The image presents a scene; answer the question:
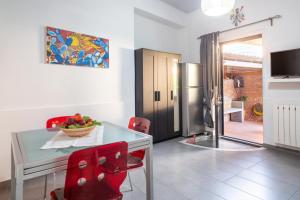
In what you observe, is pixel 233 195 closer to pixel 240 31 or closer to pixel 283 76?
pixel 283 76

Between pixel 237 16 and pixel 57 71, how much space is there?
11.7 feet

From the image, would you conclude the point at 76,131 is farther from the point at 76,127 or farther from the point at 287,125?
the point at 287,125

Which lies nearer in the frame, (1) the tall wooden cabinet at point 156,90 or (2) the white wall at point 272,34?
(2) the white wall at point 272,34

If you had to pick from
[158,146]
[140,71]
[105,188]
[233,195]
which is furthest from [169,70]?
[105,188]

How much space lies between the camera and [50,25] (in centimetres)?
270

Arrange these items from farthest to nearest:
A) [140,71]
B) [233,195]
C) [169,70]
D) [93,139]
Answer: [169,70], [140,71], [233,195], [93,139]

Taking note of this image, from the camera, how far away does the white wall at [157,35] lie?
164 inches

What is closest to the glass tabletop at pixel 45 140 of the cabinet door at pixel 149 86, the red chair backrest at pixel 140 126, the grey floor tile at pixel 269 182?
the red chair backrest at pixel 140 126

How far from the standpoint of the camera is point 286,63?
3.13 m

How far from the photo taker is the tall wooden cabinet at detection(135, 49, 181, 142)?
12.1ft

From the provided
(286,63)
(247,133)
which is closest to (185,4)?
(286,63)

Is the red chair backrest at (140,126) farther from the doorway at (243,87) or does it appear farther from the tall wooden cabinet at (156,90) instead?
the doorway at (243,87)

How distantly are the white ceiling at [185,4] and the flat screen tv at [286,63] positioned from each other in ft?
6.70

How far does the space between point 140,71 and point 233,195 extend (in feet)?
8.31
